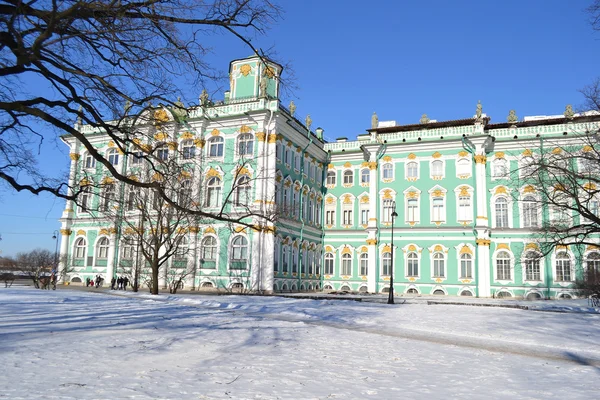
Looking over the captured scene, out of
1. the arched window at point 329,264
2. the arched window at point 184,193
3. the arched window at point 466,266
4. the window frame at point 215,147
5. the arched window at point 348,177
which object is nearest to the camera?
the arched window at point 184,193

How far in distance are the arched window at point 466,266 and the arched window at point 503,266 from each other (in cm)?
195

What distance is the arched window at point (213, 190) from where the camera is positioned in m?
35.4

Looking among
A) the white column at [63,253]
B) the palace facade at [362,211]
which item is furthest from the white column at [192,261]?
the white column at [63,253]

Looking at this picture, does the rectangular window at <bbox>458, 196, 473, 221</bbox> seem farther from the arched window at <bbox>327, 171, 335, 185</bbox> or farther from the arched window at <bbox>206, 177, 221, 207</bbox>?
the arched window at <bbox>206, 177, 221, 207</bbox>

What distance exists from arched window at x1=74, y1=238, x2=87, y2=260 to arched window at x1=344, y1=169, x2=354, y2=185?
22.3 m

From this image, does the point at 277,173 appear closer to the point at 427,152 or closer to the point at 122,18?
the point at 427,152

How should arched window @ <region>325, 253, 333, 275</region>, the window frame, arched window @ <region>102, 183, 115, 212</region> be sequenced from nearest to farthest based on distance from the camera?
1. arched window @ <region>102, 183, 115, 212</region>
2. the window frame
3. arched window @ <region>325, 253, 333, 275</region>

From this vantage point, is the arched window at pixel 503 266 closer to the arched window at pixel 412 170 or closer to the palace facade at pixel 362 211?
the palace facade at pixel 362 211

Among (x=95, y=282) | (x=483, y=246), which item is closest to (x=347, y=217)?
(x=483, y=246)

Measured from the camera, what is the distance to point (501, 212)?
38.4m

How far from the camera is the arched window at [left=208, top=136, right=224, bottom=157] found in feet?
119

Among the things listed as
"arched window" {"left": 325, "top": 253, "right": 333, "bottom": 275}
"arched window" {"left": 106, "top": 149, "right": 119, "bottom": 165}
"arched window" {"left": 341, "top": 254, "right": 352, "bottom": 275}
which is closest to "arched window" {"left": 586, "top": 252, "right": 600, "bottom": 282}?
"arched window" {"left": 341, "top": 254, "right": 352, "bottom": 275}

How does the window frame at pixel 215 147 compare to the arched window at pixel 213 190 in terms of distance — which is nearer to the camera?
the arched window at pixel 213 190

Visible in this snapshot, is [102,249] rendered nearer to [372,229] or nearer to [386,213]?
[372,229]
